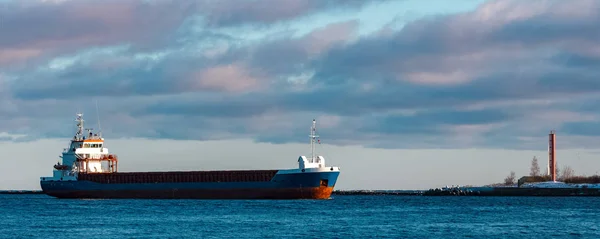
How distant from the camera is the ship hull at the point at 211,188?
109 meters

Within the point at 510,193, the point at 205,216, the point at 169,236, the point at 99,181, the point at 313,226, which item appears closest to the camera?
the point at 169,236

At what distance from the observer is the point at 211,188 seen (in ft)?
377

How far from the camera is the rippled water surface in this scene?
6669 cm

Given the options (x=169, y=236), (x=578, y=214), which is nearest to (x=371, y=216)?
(x=578, y=214)

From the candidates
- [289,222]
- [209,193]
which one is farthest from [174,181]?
[289,222]

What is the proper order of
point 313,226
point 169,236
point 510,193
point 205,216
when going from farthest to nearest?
point 510,193, point 205,216, point 313,226, point 169,236

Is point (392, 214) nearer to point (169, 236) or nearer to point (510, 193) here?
point (169, 236)

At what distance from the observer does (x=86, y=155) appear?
5064 inches

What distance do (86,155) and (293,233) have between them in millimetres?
68573

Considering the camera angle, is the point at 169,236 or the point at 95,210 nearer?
the point at 169,236

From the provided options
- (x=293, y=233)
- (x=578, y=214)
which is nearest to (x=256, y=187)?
(x=578, y=214)

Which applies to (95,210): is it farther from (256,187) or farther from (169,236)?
(169,236)

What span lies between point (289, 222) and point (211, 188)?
133ft

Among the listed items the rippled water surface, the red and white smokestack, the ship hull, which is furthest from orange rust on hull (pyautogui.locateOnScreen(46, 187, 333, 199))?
the red and white smokestack
